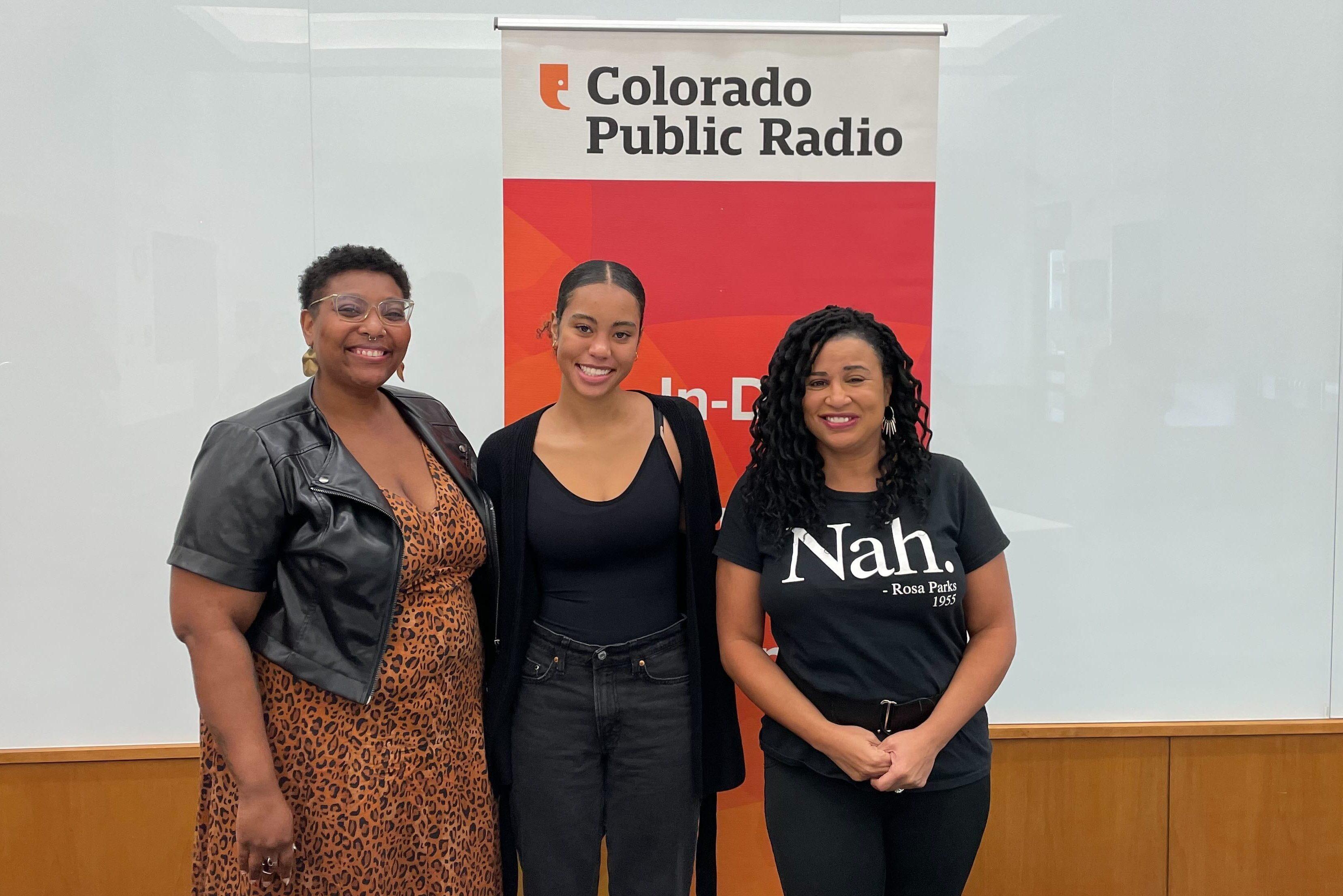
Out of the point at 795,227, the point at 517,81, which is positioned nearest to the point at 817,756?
the point at 795,227

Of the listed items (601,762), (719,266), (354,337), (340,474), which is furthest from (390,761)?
(719,266)

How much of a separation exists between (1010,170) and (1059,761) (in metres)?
1.81

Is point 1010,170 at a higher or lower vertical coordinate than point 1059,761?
higher

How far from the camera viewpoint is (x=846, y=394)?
1.85m

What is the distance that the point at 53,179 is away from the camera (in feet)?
8.49

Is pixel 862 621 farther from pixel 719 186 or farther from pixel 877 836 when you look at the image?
pixel 719 186

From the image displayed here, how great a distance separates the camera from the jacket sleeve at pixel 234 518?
5.41 ft

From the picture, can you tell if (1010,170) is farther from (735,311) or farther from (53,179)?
(53,179)

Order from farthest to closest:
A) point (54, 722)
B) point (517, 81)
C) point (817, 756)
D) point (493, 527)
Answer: point (54, 722) < point (517, 81) < point (493, 527) < point (817, 756)

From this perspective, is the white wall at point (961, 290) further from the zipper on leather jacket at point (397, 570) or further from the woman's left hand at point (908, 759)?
the woman's left hand at point (908, 759)

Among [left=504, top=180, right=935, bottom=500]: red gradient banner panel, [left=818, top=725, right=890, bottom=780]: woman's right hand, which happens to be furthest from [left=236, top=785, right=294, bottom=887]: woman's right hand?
[left=504, top=180, right=935, bottom=500]: red gradient banner panel

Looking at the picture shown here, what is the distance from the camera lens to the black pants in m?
1.81

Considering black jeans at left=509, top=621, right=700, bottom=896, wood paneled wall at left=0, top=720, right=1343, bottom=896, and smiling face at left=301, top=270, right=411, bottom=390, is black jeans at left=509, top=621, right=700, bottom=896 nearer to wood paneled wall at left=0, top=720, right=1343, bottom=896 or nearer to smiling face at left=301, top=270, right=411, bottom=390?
smiling face at left=301, top=270, right=411, bottom=390

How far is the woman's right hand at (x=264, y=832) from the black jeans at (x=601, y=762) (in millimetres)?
479
